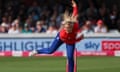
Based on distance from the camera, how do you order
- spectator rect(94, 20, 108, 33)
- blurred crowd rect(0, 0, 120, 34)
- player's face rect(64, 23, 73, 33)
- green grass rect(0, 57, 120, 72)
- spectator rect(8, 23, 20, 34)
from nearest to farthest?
player's face rect(64, 23, 73, 33), green grass rect(0, 57, 120, 72), spectator rect(94, 20, 108, 33), spectator rect(8, 23, 20, 34), blurred crowd rect(0, 0, 120, 34)

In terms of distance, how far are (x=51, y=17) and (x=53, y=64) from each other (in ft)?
17.6

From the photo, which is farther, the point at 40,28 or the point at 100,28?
the point at 40,28

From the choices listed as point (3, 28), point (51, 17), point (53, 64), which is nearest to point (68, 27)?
point (53, 64)

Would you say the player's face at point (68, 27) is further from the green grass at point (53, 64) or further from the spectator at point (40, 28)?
the spectator at point (40, 28)

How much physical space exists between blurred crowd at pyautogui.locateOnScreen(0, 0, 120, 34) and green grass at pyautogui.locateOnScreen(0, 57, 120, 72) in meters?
1.88

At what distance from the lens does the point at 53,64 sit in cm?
1528

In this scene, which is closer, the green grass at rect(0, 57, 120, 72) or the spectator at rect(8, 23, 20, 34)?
the green grass at rect(0, 57, 120, 72)

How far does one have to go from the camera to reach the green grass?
1398 centimetres

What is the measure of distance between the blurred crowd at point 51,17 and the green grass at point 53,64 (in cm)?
188

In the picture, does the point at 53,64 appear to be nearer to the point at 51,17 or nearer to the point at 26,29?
the point at 26,29

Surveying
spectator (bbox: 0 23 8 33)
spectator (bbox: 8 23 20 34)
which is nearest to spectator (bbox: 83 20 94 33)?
spectator (bbox: 8 23 20 34)

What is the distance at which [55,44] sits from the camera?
11.8 m

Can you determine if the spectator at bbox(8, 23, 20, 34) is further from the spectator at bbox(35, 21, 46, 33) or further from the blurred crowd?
the spectator at bbox(35, 21, 46, 33)

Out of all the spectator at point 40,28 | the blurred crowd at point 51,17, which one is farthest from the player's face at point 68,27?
the spectator at point 40,28
